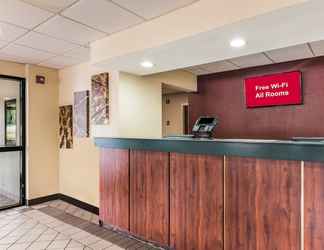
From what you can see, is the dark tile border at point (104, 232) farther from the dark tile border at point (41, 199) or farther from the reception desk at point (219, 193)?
the dark tile border at point (41, 199)

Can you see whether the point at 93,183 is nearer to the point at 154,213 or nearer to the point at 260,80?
the point at 154,213

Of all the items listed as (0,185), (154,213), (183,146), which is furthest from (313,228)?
(0,185)

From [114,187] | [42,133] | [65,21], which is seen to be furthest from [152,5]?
[42,133]

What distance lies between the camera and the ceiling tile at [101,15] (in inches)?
97.3

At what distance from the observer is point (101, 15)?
2684 millimetres

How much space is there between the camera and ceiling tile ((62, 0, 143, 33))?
97.3 inches

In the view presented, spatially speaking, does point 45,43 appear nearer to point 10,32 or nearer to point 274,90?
point 10,32

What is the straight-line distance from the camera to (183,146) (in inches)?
108

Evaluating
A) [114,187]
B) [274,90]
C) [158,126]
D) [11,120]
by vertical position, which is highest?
[274,90]

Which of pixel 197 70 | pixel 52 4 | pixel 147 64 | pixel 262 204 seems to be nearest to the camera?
pixel 262 204

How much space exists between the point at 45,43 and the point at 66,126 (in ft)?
6.15

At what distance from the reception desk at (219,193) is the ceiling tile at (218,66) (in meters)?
2.49

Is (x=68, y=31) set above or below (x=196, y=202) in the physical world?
above

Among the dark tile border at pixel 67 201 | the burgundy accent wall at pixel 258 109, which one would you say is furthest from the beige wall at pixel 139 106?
the burgundy accent wall at pixel 258 109
